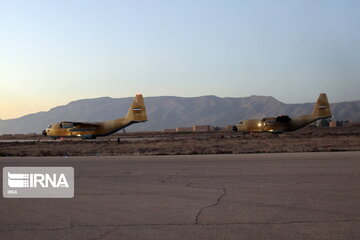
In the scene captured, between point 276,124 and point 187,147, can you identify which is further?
point 276,124

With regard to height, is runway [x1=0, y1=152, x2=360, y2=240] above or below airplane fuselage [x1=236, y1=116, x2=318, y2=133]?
below

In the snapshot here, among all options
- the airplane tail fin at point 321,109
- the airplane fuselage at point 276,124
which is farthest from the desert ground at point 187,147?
the airplane tail fin at point 321,109

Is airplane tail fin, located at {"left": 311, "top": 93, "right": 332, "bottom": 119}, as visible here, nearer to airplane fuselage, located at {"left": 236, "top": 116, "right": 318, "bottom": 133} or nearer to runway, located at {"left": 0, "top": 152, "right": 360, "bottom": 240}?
airplane fuselage, located at {"left": 236, "top": 116, "right": 318, "bottom": 133}

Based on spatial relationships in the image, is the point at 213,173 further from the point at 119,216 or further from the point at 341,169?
the point at 119,216

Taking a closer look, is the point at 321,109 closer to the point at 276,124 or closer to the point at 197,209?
the point at 276,124

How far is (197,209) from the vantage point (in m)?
9.45

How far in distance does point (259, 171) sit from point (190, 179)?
3451mm

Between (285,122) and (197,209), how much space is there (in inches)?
2372

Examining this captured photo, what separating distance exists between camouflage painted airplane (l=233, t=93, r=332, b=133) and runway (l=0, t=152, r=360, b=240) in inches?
→ 2083

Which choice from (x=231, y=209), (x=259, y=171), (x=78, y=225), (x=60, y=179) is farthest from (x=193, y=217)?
(x=259, y=171)

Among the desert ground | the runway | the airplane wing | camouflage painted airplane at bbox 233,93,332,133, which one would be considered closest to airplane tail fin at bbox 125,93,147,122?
the desert ground

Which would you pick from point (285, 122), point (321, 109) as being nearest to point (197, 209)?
point (285, 122)

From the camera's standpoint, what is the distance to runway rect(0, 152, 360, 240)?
291 inches

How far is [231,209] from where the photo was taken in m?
9.38
